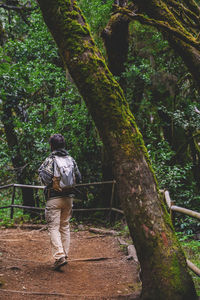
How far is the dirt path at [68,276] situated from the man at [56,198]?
1.06 feet

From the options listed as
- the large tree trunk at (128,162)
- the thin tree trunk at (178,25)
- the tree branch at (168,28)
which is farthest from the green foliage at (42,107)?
the large tree trunk at (128,162)

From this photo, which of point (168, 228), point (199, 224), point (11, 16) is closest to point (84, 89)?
point (168, 228)

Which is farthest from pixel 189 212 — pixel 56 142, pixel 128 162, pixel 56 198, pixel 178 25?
pixel 178 25

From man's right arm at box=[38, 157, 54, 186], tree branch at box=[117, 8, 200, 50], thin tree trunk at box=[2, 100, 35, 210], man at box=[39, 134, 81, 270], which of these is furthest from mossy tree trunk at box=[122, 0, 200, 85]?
thin tree trunk at box=[2, 100, 35, 210]

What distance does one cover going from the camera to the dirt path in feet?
12.0

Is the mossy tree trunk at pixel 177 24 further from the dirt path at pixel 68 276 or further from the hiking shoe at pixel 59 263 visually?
the hiking shoe at pixel 59 263

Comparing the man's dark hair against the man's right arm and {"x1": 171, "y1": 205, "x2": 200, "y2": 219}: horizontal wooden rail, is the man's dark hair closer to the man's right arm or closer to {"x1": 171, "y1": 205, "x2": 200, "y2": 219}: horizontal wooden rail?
the man's right arm

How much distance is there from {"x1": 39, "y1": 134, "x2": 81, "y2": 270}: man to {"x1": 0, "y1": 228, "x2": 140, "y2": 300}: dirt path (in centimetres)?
32

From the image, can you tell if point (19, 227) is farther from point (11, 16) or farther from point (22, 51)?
Answer: point (11, 16)

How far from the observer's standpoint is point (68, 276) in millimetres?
4504

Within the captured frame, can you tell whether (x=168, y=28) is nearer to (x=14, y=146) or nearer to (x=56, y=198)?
(x=56, y=198)

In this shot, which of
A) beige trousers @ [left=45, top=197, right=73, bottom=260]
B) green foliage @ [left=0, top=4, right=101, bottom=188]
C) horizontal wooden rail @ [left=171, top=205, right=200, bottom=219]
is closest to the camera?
horizontal wooden rail @ [left=171, top=205, right=200, bottom=219]

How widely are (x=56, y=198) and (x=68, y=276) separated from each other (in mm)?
1153

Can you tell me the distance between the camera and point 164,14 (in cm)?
464
